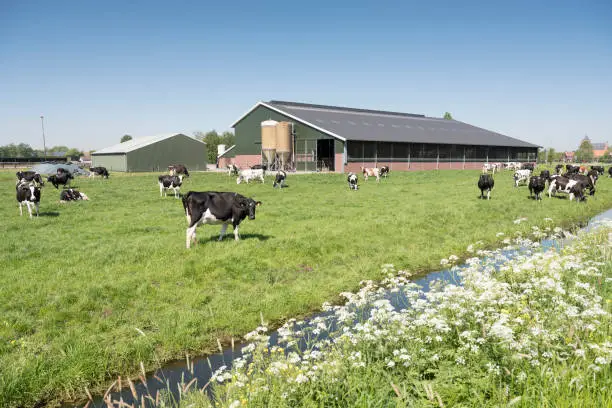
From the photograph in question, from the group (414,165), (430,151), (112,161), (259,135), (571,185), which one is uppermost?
(259,135)

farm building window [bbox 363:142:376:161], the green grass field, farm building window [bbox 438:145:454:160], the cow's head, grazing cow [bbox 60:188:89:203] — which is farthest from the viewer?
farm building window [bbox 438:145:454:160]

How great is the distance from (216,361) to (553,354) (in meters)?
4.80

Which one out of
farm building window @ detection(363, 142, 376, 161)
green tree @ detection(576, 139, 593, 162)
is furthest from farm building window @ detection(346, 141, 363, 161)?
green tree @ detection(576, 139, 593, 162)

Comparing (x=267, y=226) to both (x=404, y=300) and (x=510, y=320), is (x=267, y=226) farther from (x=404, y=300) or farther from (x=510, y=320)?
(x=510, y=320)

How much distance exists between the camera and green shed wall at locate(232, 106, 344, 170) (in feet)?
156

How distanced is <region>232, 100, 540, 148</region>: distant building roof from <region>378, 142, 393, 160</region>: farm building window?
38.3 inches

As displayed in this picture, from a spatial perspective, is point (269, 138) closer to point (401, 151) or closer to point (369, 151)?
point (369, 151)

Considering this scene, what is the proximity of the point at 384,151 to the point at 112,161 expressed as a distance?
134 ft

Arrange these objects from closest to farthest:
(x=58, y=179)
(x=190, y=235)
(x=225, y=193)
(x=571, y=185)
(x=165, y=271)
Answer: (x=165, y=271), (x=190, y=235), (x=225, y=193), (x=571, y=185), (x=58, y=179)

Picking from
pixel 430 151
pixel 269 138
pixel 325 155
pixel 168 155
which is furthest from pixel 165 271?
pixel 168 155

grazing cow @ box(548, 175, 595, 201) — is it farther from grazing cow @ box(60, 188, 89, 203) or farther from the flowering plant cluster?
grazing cow @ box(60, 188, 89, 203)

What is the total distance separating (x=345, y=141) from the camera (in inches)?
1736

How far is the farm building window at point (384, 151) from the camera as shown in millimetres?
48500

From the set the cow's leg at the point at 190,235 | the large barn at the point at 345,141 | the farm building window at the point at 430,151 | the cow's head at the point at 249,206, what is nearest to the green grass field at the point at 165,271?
the cow's leg at the point at 190,235
